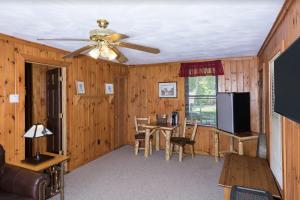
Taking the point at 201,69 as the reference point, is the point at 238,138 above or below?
below

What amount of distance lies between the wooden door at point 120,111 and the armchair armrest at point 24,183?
3337mm

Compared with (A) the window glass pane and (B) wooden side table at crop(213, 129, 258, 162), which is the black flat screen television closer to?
(B) wooden side table at crop(213, 129, 258, 162)

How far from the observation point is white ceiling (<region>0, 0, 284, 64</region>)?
1.88 metres

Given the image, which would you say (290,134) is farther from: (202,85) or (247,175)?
(202,85)

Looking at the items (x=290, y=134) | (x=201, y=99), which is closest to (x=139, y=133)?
(x=201, y=99)

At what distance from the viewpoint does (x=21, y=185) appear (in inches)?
85.2

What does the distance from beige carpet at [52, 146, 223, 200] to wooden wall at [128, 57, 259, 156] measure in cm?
80

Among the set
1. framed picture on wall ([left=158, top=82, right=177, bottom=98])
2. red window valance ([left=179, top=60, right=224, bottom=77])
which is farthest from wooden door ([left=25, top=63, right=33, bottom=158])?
red window valance ([left=179, top=60, right=224, bottom=77])

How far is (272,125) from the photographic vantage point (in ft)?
9.39

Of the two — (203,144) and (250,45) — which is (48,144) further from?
(250,45)

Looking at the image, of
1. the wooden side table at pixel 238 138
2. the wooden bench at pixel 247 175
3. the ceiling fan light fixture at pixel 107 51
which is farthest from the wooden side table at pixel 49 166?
the wooden side table at pixel 238 138

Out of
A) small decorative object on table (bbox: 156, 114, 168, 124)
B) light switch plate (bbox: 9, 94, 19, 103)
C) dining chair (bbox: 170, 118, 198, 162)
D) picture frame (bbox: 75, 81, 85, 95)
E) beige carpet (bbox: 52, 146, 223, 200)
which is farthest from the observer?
small decorative object on table (bbox: 156, 114, 168, 124)

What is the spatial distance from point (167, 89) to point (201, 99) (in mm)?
937

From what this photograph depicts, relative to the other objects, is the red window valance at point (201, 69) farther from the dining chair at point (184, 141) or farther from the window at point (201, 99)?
the dining chair at point (184, 141)
